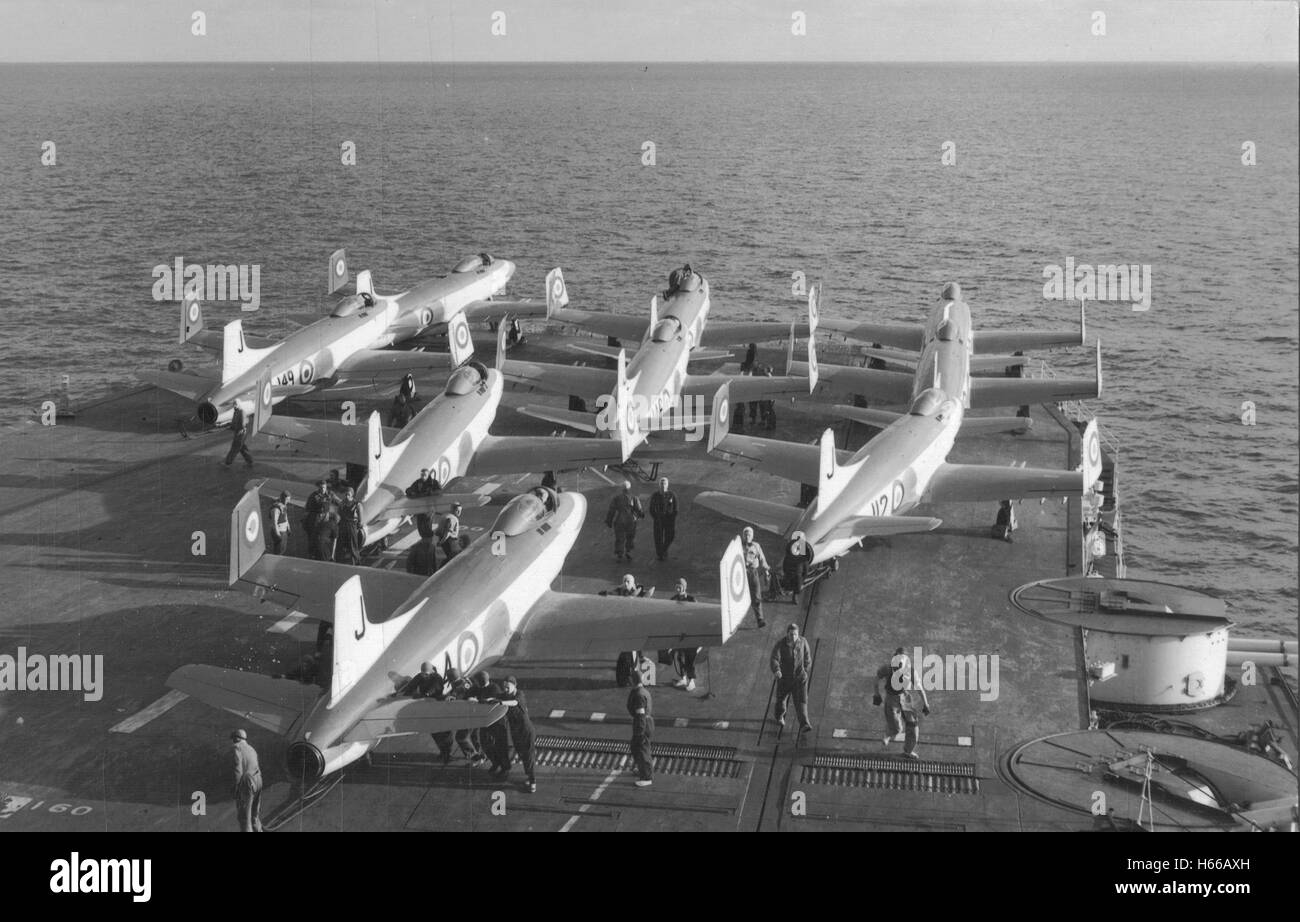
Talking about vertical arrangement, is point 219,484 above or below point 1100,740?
above

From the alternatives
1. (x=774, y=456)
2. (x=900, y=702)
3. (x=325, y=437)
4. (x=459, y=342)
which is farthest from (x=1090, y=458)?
(x=459, y=342)

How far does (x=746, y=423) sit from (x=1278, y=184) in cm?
13002

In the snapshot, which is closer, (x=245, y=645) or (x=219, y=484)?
(x=245, y=645)

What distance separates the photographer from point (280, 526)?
3466 centimetres

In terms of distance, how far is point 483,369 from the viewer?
43094mm

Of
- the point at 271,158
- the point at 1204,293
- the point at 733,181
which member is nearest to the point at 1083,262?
the point at 1204,293

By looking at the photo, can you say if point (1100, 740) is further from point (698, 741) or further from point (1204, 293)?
point (1204, 293)

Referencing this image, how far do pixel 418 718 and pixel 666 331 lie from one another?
86.8 feet

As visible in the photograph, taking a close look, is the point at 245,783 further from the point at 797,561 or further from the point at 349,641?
the point at 797,561

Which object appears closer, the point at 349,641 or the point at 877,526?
the point at 349,641

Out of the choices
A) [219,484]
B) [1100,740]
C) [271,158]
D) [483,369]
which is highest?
[271,158]
